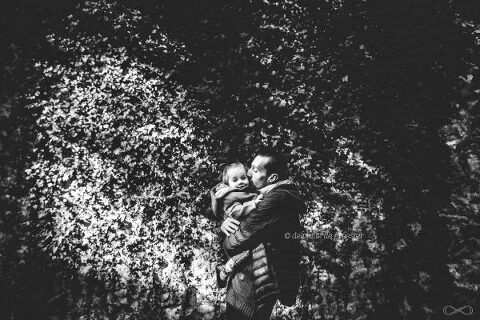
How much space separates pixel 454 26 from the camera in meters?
3.36

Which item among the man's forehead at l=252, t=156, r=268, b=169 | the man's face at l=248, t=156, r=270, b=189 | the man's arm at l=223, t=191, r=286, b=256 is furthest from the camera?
the man's forehead at l=252, t=156, r=268, b=169

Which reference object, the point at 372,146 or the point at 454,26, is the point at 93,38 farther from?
the point at 454,26

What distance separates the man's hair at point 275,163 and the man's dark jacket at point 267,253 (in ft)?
0.65

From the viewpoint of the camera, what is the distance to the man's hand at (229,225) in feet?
8.29

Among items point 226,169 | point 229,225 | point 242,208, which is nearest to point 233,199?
point 242,208

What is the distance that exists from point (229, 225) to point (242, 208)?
26 centimetres

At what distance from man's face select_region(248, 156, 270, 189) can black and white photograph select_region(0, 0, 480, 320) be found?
0.06ft

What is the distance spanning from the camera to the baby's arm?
2.37 meters

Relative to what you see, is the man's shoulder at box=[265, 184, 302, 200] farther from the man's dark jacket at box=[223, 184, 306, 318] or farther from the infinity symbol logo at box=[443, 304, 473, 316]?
the infinity symbol logo at box=[443, 304, 473, 316]

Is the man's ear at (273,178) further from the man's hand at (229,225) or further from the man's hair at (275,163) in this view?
the man's hand at (229,225)

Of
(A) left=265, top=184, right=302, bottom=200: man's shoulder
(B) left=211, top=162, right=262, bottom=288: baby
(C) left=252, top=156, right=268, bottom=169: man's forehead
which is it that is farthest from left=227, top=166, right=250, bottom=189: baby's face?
(A) left=265, top=184, right=302, bottom=200: man's shoulder

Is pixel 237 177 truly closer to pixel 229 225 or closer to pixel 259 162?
pixel 259 162

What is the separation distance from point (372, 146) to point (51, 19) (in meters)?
3.97

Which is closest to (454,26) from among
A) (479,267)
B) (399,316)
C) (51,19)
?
(479,267)
